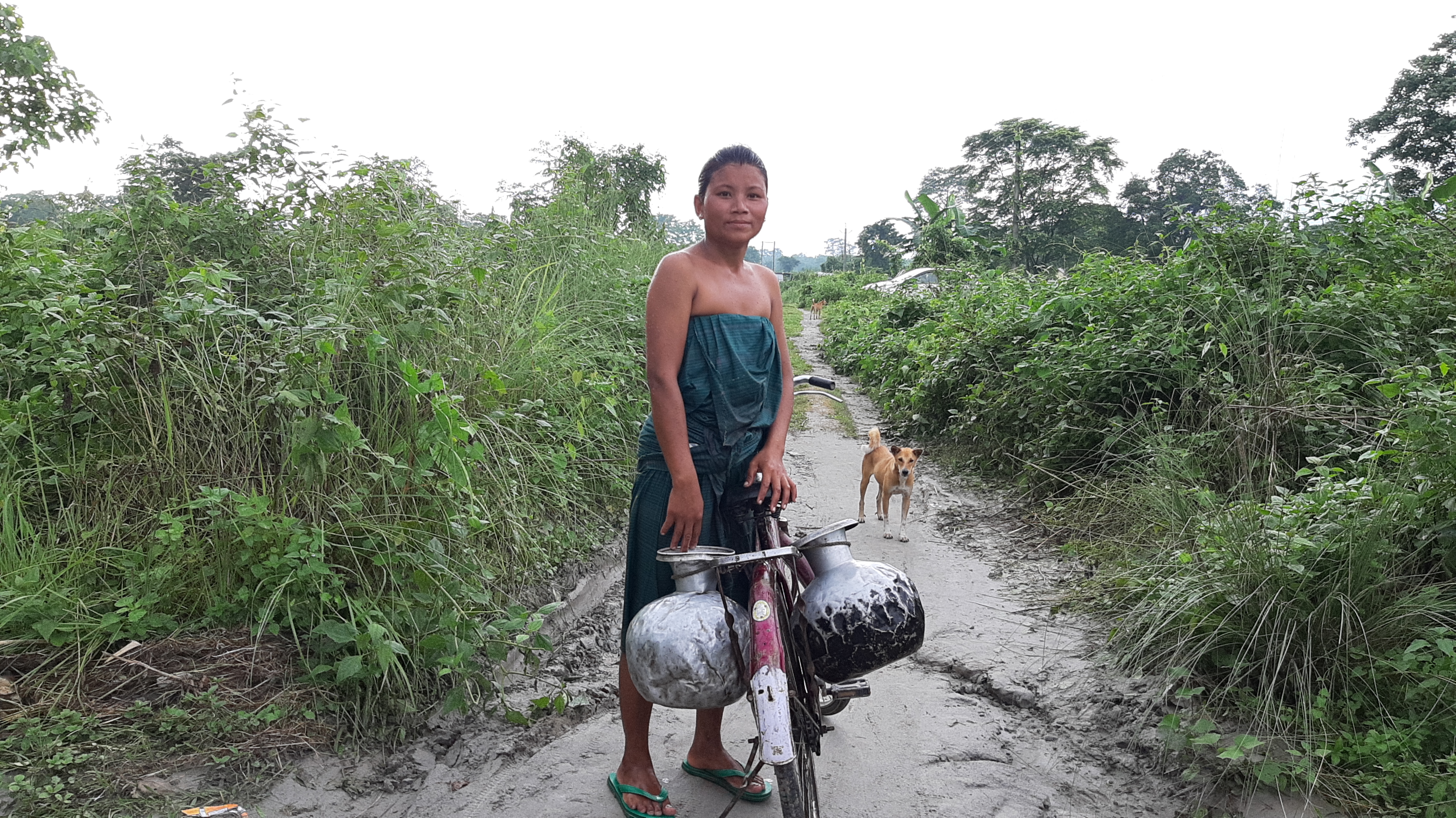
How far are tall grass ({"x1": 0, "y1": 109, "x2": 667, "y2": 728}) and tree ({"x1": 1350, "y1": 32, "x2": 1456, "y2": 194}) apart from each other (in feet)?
83.0

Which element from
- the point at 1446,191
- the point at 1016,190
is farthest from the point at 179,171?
the point at 1016,190

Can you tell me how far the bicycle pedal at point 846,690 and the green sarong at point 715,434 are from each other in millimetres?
354

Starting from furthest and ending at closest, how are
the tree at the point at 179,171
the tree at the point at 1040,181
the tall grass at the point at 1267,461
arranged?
the tree at the point at 1040,181, the tree at the point at 179,171, the tall grass at the point at 1267,461

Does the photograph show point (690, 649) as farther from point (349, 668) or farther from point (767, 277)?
point (349, 668)

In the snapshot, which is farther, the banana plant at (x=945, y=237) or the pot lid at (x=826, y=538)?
the banana plant at (x=945, y=237)

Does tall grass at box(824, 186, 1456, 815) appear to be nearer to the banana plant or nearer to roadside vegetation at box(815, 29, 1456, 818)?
roadside vegetation at box(815, 29, 1456, 818)

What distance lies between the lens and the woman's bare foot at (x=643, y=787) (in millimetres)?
2559

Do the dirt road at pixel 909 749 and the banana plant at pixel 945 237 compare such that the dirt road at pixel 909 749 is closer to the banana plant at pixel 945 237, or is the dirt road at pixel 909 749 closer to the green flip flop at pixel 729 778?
the green flip flop at pixel 729 778

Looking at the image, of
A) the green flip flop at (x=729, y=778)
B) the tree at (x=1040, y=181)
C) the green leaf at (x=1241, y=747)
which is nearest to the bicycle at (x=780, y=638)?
the green flip flop at (x=729, y=778)

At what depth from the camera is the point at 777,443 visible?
2350 millimetres

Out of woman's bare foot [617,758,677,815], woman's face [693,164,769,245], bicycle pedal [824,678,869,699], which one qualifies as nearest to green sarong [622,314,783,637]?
woman's face [693,164,769,245]

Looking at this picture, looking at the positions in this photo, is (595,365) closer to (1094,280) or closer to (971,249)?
(1094,280)

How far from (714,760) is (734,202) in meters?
1.90

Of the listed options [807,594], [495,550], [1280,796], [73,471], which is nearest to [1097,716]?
[1280,796]
